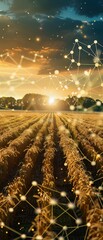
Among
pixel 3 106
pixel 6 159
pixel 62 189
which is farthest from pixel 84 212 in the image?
pixel 3 106

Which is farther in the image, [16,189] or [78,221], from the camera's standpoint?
[16,189]

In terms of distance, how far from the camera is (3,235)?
952cm

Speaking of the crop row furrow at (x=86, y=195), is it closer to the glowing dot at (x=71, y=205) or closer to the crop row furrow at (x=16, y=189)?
the glowing dot at (x=71, y=205)

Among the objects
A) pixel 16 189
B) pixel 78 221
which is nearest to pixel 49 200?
pixel 78 221

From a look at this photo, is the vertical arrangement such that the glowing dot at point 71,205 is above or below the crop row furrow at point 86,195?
below

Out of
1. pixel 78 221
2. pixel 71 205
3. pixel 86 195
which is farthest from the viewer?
pixel 71 205

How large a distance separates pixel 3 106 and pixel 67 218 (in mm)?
155431

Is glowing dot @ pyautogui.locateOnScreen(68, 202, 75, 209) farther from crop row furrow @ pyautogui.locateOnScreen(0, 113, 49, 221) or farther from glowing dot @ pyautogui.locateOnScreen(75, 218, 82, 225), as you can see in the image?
crop row furrow @ pyautogui.locateOnScreen(0, 113, 49, 221)

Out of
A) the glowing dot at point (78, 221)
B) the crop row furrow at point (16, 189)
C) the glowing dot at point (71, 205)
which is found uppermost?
the crop row furrow at point (16, 189)

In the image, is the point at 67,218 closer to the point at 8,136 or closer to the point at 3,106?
the point at 8,136

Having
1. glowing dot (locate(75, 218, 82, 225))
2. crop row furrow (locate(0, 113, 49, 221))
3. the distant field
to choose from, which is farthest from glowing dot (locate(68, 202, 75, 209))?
crop row furrow (locate(0, 113, 49, 221))

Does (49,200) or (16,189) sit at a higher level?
(16,189)

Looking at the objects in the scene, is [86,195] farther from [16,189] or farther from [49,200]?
[16,189]

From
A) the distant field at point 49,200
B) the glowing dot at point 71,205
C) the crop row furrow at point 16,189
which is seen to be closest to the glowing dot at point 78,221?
the distant field at point 49,200
